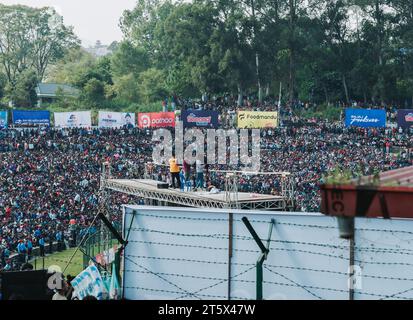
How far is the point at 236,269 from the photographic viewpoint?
35.1ft

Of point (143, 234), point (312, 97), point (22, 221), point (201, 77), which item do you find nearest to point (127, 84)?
point (201, 77)

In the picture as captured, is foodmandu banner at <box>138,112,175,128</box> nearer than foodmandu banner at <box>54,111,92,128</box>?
No

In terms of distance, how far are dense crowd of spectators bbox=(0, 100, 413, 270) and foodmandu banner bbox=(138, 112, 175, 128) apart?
98 centimetres

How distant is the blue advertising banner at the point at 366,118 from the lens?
4409cm

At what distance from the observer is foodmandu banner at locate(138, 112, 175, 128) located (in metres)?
44.7

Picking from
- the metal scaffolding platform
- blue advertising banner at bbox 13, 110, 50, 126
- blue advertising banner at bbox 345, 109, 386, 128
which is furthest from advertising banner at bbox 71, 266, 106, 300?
blue advertising banner at bbox 345, 109, 386, 128

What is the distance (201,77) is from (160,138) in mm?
16361

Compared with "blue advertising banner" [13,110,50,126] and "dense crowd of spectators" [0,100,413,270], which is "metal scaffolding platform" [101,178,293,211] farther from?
"blue advertising banner" [13,110,50,126]

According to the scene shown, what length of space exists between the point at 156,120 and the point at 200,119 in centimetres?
264

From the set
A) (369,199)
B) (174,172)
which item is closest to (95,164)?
(174,172)

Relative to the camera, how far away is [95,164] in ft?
128

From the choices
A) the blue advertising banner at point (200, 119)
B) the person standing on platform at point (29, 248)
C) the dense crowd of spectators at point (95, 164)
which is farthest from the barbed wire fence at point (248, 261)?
the blue advertising banner at point (200, 119)

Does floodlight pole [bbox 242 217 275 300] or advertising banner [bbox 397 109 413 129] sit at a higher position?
advertising banner [bbox 397 109 413 129]

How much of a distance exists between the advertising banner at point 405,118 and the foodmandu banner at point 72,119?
18398mm
